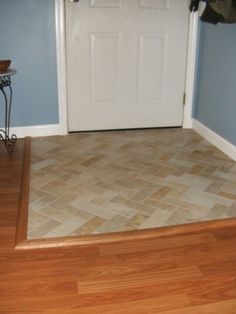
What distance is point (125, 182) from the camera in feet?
7.38

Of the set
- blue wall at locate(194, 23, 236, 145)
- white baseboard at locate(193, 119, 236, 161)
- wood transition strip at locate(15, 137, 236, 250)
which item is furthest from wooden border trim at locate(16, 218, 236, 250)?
blue wall at locate(194, 23, 236, 145)

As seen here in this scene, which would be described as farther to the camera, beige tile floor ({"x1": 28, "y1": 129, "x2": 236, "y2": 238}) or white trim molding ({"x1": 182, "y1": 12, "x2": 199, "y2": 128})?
white trim molding ({"x1": 182, "y1": 12, "x2": 199, "y2": 128})

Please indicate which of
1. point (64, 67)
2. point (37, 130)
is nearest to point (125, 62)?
point (64, 67)

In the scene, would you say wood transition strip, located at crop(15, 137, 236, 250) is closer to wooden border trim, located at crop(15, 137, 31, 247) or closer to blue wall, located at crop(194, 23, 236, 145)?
wooden border trim, located at crop(15, 137, 31, 247)

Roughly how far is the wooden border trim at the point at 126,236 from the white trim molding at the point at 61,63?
158 cm

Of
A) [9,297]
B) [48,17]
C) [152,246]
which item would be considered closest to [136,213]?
[152,246]

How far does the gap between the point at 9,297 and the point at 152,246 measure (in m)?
0.63

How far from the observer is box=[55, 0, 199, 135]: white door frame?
280cm

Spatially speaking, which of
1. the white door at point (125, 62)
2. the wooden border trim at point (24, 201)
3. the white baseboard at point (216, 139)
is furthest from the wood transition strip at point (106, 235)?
the white door at point (125, 62)

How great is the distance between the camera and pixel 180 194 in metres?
2.10

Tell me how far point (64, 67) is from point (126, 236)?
5.61 feet

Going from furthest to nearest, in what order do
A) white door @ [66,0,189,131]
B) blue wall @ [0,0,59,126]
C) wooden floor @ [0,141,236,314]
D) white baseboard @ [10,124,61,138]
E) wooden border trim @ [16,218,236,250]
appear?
1. white baseboard @ [10,124,61,138]
2. white door @ [66,0,189,131]
3. blue wall @ [0,0,59,126]
4. wooden border trim @ [16,218,236,250]
5. wooden floor @ [0,141,236,314]

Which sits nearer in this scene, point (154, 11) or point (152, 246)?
point (152, 246)

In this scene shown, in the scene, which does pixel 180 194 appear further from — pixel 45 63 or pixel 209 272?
pixel 45 63
